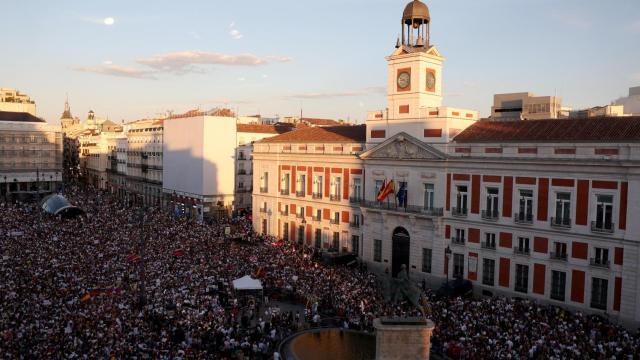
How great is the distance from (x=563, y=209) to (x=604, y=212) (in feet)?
7.28

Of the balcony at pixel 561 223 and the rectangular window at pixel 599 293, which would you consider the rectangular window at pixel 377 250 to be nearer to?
the balcony at pixel 561 223

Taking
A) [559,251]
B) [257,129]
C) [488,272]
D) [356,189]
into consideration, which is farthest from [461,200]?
[257,129]

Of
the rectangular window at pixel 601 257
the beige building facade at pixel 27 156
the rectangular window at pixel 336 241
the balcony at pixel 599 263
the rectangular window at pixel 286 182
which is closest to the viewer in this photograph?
the balcony at pixel 599 263

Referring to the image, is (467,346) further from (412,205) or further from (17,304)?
(17,304)

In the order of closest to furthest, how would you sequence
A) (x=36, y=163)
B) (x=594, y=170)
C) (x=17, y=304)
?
(x=17, y=304)
(x=594, y=170)
(x=36, y=163)

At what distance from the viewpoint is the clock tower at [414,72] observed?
137 ft

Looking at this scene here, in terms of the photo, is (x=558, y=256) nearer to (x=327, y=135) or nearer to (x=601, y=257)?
(x=601, y=257)

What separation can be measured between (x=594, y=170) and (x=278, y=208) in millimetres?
28743

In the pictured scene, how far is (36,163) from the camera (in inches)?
3666

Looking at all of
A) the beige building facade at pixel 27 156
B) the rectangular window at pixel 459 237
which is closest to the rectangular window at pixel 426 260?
the rectangular window at pixel 459 237

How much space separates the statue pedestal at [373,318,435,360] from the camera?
2109 cm

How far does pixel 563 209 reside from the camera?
32.7 m

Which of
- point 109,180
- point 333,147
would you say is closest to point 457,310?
point 333,147

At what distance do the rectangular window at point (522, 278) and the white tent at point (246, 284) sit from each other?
15219mm
